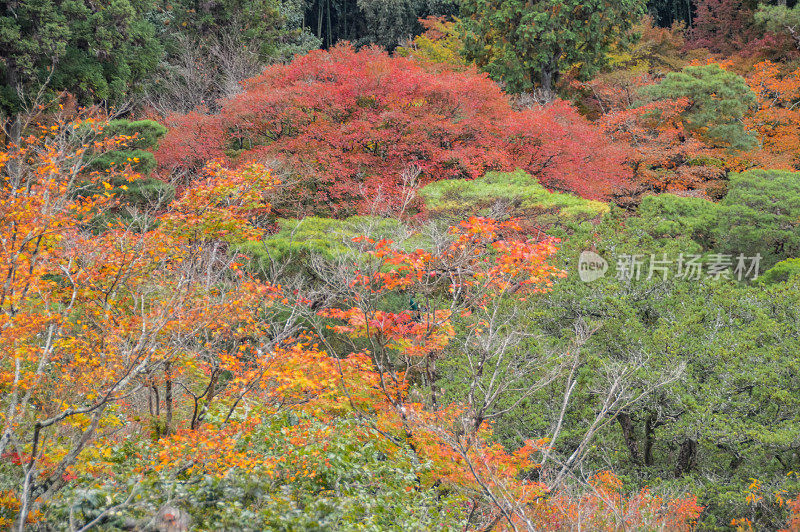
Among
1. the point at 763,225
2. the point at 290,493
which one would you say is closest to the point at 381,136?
the point at 763,225

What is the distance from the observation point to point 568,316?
894 centimetres

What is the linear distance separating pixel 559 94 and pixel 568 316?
14533 millimetres

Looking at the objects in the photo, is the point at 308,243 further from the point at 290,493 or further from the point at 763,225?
the point at 763,225

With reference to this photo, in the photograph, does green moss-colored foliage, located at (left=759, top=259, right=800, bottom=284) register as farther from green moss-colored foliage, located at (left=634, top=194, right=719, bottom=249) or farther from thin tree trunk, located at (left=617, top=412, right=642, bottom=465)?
thin tree trunk, located at (left=617, top=412, right=642, bottom=465)

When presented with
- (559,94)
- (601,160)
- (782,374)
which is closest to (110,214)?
(601,160)

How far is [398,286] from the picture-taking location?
36.4 ft
